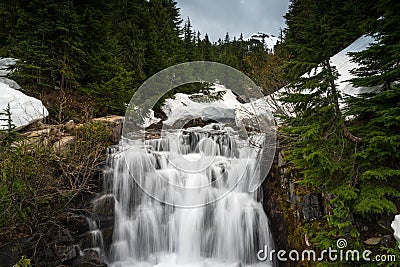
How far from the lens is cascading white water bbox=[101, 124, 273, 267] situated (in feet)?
19.1

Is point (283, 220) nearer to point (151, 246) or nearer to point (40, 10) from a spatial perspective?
point (151, 246)

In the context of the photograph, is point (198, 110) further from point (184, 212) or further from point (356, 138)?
point (356, 138)

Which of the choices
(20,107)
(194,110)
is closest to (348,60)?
(20,107)

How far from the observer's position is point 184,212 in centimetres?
644

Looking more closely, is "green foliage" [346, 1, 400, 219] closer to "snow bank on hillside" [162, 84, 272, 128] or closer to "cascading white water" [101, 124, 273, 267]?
"cascading white water" [101, 124, 273, 267]

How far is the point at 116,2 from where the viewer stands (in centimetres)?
1334

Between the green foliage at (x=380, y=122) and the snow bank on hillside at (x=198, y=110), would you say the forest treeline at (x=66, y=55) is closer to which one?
the snow bank on hillside at (x=198, y=110)

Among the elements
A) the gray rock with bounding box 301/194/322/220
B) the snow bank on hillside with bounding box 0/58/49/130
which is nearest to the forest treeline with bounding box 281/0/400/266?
the gray rock with bounding box 301/194/322/220

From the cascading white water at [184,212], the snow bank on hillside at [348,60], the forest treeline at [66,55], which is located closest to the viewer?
the cascading white water at [184,212]

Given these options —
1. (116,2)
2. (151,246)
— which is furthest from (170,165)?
(116,2)

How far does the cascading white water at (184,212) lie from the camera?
5.83 meters

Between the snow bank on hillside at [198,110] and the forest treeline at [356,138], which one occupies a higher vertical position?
the snow bank on hillside at [198,110]

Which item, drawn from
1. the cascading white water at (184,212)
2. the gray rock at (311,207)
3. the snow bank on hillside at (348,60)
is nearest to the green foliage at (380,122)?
the gray rock at (311,207)

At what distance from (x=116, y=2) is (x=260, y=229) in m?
13.2
